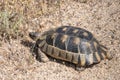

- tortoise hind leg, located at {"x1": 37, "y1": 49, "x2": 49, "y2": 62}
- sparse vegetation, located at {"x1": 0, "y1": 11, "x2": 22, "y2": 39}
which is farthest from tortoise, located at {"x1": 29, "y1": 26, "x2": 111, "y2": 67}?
sparse vegetation, located at {"x1": 0, "y1": 11, "x2": 22, "y2": 39}

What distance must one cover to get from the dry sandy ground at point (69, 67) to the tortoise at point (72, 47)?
0.53 feet

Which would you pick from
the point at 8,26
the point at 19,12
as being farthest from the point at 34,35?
the point at 19,12

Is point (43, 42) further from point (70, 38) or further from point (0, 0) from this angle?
point (0, 0)

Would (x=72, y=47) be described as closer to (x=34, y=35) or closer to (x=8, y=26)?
(x=34, y=35)

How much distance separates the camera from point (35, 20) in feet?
20.6

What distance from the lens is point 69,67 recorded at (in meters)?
5.34

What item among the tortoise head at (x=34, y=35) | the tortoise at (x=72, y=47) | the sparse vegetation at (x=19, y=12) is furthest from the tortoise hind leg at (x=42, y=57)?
the sparse vegetation at (x=19, y=12)

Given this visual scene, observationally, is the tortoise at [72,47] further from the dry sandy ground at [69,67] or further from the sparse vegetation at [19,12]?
the sparse vegetation at [19,12]

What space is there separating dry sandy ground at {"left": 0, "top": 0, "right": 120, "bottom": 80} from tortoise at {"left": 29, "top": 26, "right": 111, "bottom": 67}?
161mm

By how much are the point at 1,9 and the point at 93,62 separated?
218cm

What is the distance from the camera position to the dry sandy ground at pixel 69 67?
515 centimetres

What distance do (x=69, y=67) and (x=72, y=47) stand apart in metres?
0.36

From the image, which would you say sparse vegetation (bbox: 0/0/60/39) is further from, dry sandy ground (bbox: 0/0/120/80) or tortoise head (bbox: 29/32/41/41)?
tortoise head (bbox: 29/32/41/41)

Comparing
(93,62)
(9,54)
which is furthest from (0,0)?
(93,62)
